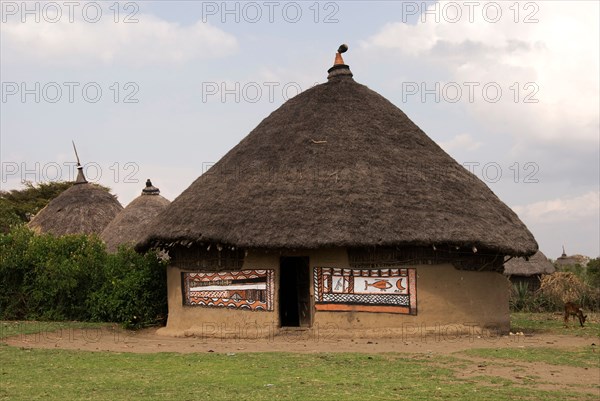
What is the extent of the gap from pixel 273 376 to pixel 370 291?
5.12m

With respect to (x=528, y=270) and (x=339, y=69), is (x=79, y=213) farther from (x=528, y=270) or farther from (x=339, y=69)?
(x=528, y=270)

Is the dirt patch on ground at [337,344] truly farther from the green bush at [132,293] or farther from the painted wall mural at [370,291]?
the green bush at [132,293]

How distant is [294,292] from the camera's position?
1736 cm

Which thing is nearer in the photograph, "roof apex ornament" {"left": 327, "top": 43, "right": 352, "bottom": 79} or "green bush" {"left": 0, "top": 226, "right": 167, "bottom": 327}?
"green bush" {"left": 0, "top": 226, "right": 167, "bottom": 327}

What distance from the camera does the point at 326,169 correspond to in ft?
51.3

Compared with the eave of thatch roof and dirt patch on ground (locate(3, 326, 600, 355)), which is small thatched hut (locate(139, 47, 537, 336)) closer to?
dirt patch on ground (locate(3, 326, 600, 355))

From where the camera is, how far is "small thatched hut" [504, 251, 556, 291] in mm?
31734

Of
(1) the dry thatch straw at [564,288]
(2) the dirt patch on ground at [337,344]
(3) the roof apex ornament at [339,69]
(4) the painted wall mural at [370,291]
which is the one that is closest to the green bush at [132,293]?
(2) the dirt patch on ground at [337,344]

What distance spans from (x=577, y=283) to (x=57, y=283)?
55.2ft

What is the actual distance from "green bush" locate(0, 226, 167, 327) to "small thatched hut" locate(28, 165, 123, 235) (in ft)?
34.6

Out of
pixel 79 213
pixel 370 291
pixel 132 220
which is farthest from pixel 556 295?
pixel 79 213

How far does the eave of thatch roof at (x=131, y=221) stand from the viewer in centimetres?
2625

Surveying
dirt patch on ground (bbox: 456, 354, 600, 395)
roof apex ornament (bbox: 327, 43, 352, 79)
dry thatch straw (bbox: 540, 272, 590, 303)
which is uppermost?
roof apex ornament (bbox: 327, 43, 352, 79)

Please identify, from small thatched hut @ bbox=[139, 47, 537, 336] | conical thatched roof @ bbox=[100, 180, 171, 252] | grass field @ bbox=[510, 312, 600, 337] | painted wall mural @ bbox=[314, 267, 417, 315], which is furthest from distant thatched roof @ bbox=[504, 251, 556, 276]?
painted wall mural @ bbox=[314, 267, 417, 315]
